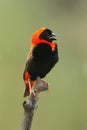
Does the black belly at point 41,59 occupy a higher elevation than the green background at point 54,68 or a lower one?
lower

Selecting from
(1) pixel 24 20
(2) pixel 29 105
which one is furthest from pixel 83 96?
(2) pixel 29 105

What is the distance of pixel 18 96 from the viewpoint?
4137mm

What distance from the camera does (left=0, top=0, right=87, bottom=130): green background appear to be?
4004mm

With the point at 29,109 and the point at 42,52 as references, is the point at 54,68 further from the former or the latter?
the point at 29,109

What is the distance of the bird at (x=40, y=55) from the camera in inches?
102

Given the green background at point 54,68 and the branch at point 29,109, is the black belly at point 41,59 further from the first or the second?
the green background at point 54,68

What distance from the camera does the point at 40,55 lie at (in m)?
2.62

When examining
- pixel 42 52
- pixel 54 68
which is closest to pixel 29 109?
pixel 42 52

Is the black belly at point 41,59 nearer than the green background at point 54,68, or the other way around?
the black belly at point 41,59

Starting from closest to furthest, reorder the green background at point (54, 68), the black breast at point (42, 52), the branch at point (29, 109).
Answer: the branch at point (29, 109), the black breast at point (42, 52), the green background at point (54, 68)

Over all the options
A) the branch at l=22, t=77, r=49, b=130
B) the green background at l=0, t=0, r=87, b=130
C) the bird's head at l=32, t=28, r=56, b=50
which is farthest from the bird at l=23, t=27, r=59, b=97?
the green background at l=0, t=0, r=87, b=130

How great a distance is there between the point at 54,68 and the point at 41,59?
1785 mm

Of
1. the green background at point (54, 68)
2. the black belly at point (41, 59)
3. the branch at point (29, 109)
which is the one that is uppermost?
the green background at point (54, 68)

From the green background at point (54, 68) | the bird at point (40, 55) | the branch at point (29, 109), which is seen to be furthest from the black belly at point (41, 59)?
the green background at point (54, 68)
